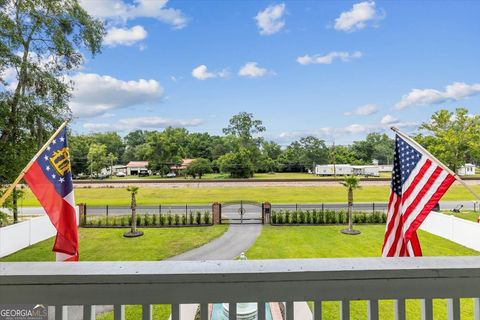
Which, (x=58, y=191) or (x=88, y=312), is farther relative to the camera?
(x=58, y=191)

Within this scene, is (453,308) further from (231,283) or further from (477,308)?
(231,283)

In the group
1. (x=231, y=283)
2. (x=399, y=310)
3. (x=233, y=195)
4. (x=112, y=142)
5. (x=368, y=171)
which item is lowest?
(x=233, y=195)

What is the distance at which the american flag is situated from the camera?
90.4 inches

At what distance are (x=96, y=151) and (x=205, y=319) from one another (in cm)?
5417

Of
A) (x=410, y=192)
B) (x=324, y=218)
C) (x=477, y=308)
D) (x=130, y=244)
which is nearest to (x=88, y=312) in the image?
(x=477, y=308)

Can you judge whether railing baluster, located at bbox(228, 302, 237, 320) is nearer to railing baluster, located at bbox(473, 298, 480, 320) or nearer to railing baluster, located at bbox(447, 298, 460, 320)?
railing baluster, located at bbox(447, 298, 460, 320)

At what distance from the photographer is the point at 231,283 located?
46.9 inches

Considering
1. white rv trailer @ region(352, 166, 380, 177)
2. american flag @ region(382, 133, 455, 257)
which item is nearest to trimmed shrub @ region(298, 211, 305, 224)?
american flag @ region(382, 133, 455, 257)

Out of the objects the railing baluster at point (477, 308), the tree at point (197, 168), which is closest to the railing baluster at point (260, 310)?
the railing baluster at point (477, 308)

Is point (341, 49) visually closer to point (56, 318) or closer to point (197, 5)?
point (197, 5)

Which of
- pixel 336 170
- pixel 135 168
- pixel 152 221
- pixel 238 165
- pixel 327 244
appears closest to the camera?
pixel 327 244

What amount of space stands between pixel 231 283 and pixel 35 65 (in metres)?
12.3

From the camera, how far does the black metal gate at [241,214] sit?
20073mm

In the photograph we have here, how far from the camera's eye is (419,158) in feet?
7.88
